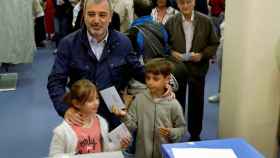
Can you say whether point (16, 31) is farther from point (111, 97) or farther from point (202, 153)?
point (202, 153)

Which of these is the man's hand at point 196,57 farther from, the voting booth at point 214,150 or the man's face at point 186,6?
the voting booth at point 214,150

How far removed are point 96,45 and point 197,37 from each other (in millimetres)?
1278

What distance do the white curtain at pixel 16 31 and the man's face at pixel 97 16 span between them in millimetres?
3507

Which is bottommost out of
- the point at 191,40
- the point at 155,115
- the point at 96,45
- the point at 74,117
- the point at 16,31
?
the point at 155,115

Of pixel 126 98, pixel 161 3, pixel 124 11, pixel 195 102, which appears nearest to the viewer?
pixel 126 98

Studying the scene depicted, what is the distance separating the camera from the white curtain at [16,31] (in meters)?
5.32

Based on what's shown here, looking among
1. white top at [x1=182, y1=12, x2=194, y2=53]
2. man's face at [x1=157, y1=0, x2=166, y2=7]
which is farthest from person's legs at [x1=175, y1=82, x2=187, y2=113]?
man's face at [x1=157, y1=0, x2=166, y2=7]

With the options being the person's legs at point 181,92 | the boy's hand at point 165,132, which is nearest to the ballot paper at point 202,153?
the boy's hand at point 165,132

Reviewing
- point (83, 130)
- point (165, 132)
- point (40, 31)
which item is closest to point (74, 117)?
point (83, 130)

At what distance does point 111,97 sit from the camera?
7.14 feet

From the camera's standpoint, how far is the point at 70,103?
212cm

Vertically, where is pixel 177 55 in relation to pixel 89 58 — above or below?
below

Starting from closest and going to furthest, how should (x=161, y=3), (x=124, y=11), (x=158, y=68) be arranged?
(x=158, y=68)
(x=161, y=3)
(x=124, y=11)

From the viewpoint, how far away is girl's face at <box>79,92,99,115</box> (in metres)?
2.07
